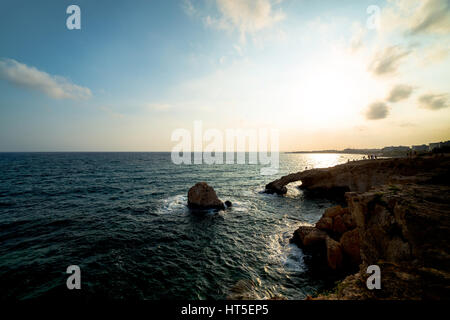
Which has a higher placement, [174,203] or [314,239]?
[314,239]

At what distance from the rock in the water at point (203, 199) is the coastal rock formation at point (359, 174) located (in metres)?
15.1

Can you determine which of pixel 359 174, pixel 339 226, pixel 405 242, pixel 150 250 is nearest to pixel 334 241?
pixel 339 226

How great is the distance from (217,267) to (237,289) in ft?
7.56

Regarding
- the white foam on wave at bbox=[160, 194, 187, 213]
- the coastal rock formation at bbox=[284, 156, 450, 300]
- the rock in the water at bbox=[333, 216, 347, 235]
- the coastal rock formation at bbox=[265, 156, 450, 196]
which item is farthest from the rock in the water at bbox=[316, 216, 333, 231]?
the white foam on wave at bbox=[160, 194, 187, 213]

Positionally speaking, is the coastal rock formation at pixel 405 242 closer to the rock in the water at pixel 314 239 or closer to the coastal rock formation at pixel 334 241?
the coastal rock formation at pixel 334 241

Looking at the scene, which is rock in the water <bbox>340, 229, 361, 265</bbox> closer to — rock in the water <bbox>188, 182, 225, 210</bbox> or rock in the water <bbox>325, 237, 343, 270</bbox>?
rock in the water <bbox>325, 237, 343, 270</bbox>

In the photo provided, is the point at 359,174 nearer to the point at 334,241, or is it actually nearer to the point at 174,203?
the point at 334,241

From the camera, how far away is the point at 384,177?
28438 millimetres

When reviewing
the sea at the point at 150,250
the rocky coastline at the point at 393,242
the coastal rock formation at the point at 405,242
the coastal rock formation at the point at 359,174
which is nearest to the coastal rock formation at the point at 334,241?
the rocky coastline at the point at 393,242

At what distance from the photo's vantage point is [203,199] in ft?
79.7

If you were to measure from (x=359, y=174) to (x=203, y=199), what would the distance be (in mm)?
29879

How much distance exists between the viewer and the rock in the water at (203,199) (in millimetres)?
24156

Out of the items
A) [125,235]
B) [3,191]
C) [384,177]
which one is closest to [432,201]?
[125,235]

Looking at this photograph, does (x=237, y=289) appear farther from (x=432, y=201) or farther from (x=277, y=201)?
(x=277, y=201)
